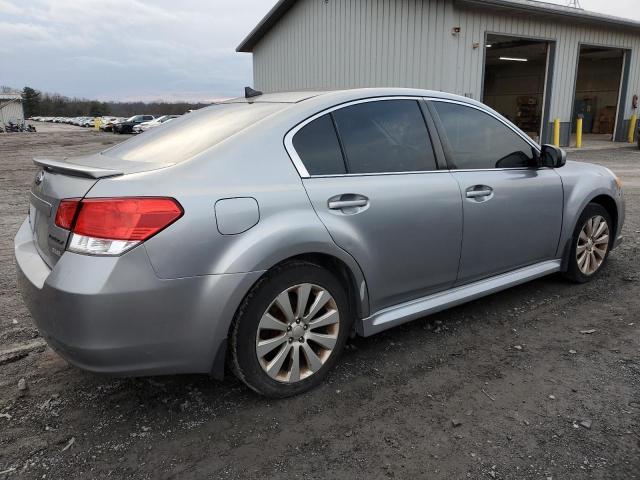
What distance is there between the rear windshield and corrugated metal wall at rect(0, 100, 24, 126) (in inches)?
2818

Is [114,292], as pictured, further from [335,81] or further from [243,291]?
[335,81]

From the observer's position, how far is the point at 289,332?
2.74 meters

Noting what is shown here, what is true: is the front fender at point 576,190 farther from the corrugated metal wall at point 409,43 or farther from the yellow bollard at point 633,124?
the yellow bollard at point 633,124

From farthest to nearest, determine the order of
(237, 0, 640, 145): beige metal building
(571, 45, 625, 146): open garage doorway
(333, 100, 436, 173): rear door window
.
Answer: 1. (571, 45, 625, 146): open garage doorway
2. (237, 0, 640, 145): beige metal building
3. (333, 100, 436, 173): rear door window

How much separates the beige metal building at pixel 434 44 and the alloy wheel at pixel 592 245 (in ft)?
36.2

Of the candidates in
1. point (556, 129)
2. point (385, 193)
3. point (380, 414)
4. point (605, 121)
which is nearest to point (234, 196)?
point (385, 193)

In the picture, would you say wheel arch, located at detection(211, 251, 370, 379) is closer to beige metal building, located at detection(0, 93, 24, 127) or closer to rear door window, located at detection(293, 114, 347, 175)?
rear door window, located at detection(293, 114, 347, 175)

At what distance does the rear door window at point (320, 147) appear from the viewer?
9.30ft

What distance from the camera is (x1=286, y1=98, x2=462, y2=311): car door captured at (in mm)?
2852

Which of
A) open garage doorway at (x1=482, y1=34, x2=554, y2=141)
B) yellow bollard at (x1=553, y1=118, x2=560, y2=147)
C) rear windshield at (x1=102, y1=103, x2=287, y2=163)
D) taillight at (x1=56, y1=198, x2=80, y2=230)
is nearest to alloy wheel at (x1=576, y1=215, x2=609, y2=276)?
rear windshield at (x1=102, y1=103, x2=287, y2=163)

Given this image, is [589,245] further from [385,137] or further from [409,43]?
[409,43]

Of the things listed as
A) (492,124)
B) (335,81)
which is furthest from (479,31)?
(492,124)

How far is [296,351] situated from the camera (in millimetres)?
2795

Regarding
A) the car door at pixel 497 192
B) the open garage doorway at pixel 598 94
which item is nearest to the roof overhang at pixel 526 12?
the open garage doorway at pixel 598 94
